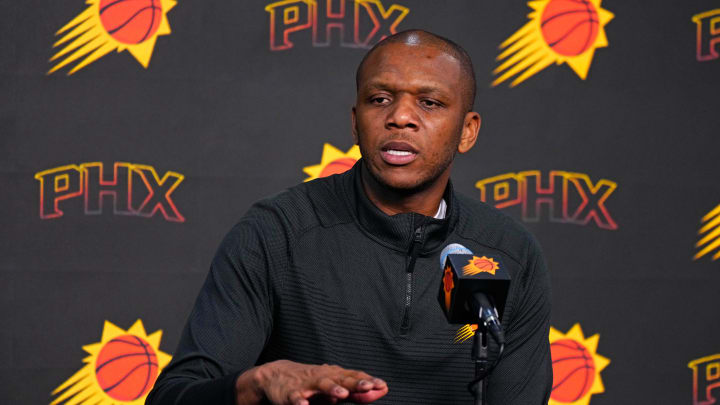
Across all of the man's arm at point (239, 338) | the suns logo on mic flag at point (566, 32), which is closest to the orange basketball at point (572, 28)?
the suns logo on mic flag at point (566, 32)

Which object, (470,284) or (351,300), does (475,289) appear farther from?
(351,300)

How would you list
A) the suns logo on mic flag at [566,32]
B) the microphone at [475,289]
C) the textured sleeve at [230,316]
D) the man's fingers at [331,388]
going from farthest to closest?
the suns logo on mic flag at [566,32]
the textured sleeve at [230,316]
the microphone at [475,289]
the man's fingers at [331,388]

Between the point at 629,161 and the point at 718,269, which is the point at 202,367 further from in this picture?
the point at 718,269

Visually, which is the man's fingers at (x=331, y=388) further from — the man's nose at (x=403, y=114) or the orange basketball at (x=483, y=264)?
the man's nose at (x=403, y=114)

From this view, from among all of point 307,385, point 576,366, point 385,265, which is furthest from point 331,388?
point 576,366

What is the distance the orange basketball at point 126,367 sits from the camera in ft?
6.60

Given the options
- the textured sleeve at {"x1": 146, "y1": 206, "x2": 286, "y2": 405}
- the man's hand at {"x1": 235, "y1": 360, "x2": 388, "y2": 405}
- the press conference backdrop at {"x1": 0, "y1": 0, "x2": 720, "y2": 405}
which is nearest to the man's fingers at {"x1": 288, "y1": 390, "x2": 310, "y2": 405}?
the man's hand at {"x1": 235, "y1": 360, "x2": 388, "y2": 405}

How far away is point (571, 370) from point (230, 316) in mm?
1319

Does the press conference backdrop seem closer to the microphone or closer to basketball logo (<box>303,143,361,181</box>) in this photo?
basketball logo (<box>303,143,361,181</box>)

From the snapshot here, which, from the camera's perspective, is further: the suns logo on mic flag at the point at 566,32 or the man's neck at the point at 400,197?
the suns logo on mic flag at the point at 566,32

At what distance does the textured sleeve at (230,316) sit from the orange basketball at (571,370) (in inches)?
46.7

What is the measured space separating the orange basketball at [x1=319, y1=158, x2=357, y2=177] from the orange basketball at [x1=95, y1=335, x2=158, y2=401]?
2.14ft

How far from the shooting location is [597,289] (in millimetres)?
2113

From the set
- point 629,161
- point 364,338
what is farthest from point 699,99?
point 364,338
